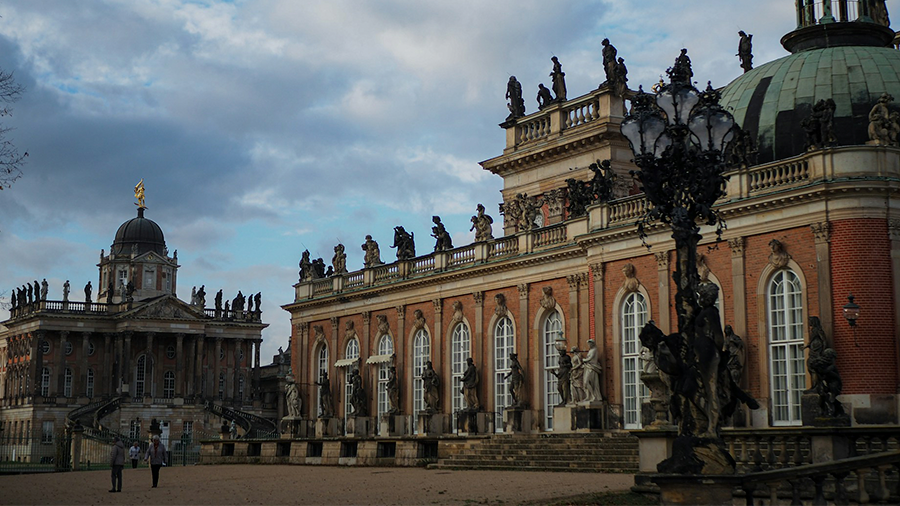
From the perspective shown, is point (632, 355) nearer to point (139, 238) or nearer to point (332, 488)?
point (332, 488)

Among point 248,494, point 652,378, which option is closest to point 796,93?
point 652,378

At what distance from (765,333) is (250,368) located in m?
77.3

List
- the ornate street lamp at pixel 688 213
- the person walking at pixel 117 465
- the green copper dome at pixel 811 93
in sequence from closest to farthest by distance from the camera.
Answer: the ornate street lamp at pixel 688 213, the person walking at pixel 117 465, the green copper dome at pixel 811 93

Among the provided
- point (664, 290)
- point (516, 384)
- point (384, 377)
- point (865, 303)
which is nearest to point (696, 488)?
point (865, 303)

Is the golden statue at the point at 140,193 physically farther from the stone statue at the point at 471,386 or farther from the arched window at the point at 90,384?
the stone statue at the point at 471,386

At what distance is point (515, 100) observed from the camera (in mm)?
46000

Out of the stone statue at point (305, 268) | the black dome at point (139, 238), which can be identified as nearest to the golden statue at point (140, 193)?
the black dome at point (139, 238)

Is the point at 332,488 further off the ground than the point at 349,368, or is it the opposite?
the point at 349,368

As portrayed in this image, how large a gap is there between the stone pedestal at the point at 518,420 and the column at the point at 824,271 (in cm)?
1256

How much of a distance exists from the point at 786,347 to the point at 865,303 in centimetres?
238

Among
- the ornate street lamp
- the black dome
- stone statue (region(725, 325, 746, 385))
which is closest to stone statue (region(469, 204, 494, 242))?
stone statue (region(725, 325, 746, 385))

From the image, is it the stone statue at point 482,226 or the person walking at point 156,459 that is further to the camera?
the stone statue at point 482,226

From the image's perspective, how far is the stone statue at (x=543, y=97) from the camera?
44.4 meters

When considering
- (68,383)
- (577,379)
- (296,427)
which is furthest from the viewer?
(68,383)
